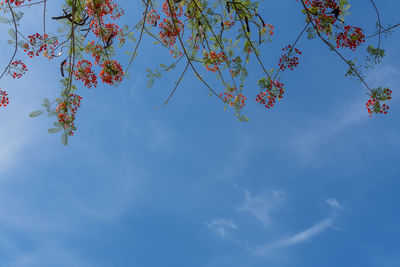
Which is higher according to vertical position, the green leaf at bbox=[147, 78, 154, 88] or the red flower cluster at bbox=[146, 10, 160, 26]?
the red flower cluster at bbox=[146, 10, 160, 26]

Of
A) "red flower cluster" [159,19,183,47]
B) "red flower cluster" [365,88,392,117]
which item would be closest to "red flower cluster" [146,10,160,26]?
"red flower cluster" [159,19,183,47]

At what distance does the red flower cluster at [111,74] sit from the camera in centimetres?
535

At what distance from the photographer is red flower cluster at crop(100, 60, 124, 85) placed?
17.6 ft

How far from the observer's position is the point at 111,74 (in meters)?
5.32

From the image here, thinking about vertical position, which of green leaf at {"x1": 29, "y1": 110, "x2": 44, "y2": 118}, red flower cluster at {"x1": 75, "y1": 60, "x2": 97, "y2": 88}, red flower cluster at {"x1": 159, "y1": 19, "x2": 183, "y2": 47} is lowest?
green leaf at {"x1": 29, "y1": 110, "x2": 44, "y2": 118}

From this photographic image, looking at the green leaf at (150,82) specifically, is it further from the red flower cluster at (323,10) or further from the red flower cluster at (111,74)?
the red flower cluster at (323,10)

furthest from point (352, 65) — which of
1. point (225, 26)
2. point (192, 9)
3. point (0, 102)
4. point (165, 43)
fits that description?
point (0, 102)

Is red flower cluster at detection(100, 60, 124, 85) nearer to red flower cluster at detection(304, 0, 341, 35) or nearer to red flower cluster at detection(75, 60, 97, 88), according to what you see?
red flower cluster at detection(75, 60, 97, 88)

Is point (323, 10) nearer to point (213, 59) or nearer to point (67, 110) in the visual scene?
point (213, 59)

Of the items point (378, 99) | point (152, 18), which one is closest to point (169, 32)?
point (152, 18)

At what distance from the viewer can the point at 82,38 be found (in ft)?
17.9

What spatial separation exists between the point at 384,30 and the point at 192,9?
2740 millimetres

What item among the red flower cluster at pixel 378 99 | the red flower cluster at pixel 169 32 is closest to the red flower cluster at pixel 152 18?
the red flower cluster at pixel 169 32

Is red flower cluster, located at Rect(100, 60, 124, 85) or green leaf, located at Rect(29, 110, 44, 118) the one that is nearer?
green leaf, located at Rect(29, 110, 44, 118)
